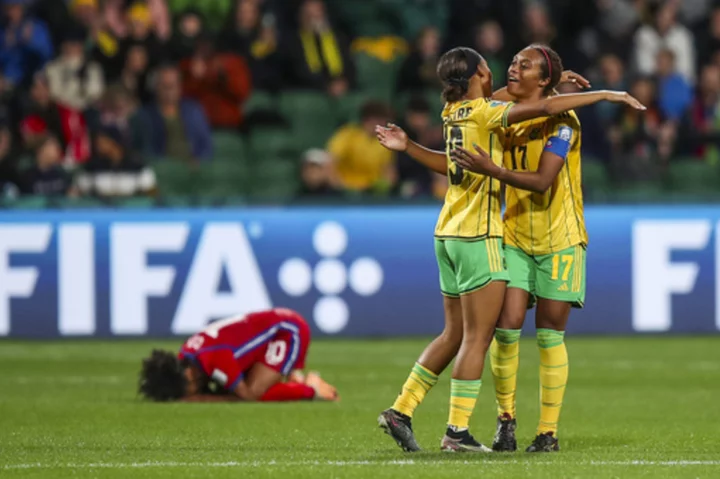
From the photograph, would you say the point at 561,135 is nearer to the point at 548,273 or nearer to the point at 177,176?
the point at 548,273

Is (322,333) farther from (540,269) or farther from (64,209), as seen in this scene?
(540,269)

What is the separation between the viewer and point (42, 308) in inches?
560

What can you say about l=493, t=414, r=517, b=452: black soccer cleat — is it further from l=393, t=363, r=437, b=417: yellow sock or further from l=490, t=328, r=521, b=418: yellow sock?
l=393, t=363, r=437, b=417: yellow sock

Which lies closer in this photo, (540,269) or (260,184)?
(540,269)

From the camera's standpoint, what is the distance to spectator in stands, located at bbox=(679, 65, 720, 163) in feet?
58.1

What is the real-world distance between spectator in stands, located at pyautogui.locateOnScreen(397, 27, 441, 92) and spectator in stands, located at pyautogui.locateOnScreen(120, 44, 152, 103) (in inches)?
119

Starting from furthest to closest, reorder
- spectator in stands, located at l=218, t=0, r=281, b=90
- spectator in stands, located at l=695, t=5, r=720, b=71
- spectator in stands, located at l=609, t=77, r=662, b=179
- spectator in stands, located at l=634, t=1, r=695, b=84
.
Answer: spectator in stands, located at l=695, t=5, r=720, b=71 → spectator in stands, located at l=634, t=1, r=695, b=84 → spectator in stands, located at l=218, t=0, r=281, b=90 → spectator in stands, located at l=609, t=77, r=662, b=179

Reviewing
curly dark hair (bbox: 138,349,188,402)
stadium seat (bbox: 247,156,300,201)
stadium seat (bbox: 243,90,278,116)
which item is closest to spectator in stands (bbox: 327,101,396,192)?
stadium seat (bbox: 247,156,300,201)

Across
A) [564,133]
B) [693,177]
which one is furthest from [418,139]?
[564,133]

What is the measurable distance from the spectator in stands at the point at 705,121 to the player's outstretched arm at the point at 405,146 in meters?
10.2

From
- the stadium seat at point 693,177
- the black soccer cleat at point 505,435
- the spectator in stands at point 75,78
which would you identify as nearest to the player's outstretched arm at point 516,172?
the black soccer cleat at point 505,435

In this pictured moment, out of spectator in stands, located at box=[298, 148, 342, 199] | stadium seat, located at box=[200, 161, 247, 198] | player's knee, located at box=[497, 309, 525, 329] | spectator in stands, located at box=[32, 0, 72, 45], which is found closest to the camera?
player's knee, located at box=[497, 309, 525, 329]

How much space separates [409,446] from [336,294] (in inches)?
283

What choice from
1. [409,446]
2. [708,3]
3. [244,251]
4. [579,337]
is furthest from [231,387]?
[708,3]
